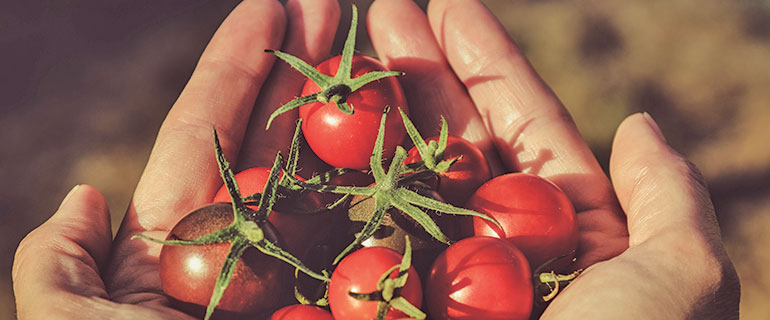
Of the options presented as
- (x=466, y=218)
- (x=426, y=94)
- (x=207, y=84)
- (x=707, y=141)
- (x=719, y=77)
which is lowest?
(x=707, y=141)

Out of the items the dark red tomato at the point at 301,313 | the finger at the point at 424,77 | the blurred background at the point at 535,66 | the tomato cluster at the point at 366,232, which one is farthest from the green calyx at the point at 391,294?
the blurred background at the point at 535,66

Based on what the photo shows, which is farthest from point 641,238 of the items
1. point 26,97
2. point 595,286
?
point 26,97

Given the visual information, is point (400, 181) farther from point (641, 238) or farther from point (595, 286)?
point (641, 238)

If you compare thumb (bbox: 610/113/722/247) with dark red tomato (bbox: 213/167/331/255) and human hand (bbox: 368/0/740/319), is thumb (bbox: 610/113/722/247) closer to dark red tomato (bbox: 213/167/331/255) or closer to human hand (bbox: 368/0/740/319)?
human hand (bbox: 368/0/740/319)

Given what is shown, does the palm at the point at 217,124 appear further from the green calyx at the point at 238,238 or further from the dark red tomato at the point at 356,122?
the dark red tomato at the point at 356,122

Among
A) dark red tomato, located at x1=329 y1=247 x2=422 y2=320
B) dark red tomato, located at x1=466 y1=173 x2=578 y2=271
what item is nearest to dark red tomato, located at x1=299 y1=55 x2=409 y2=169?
dark red tomato, located at x1=466 y1=173 x2=578 y2=271

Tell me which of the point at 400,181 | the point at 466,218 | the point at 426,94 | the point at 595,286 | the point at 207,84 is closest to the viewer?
the point at 595,286
